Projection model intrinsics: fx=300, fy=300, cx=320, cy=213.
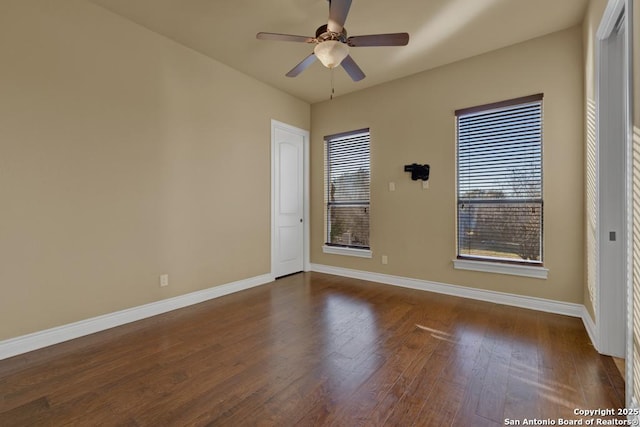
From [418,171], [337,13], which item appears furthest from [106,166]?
[418,171]

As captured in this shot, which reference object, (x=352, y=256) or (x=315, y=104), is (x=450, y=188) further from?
(x=315, y=104)

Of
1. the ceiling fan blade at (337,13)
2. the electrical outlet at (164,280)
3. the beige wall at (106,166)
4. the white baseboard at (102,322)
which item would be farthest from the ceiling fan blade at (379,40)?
the white baseboard at (102,322)

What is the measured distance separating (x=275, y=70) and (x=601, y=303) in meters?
4.20

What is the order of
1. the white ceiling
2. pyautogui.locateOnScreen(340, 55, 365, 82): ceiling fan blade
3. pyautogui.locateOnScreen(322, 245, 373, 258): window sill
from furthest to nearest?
1. pyautogui.locateOnScreen(322, 245, 373, 258): window sill
2. pyautogui.locateOnScreen(340, 55, 365, 82): ceiling fan blade
3. the white ceiling

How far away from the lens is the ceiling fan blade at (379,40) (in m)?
2.48

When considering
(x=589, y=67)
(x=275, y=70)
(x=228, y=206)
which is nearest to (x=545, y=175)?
(x=589, y=67)

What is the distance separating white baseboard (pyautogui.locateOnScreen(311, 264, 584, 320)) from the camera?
10.5ft

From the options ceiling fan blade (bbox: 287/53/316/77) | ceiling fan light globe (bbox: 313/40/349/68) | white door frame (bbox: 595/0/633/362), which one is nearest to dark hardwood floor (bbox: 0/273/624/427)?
white door frame (bbox: 595/0/633/362)

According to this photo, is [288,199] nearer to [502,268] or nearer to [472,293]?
[472,293]

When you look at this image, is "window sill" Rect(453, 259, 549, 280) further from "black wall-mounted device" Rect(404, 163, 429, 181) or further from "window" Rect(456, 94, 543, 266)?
"black wall-mounted device" Rect(404, 163, 429, 181)

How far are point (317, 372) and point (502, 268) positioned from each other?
2.61 meters

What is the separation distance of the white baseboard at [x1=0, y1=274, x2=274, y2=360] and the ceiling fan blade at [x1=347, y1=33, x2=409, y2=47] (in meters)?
3.20

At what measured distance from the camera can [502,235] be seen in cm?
356

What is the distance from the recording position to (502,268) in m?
3.51
